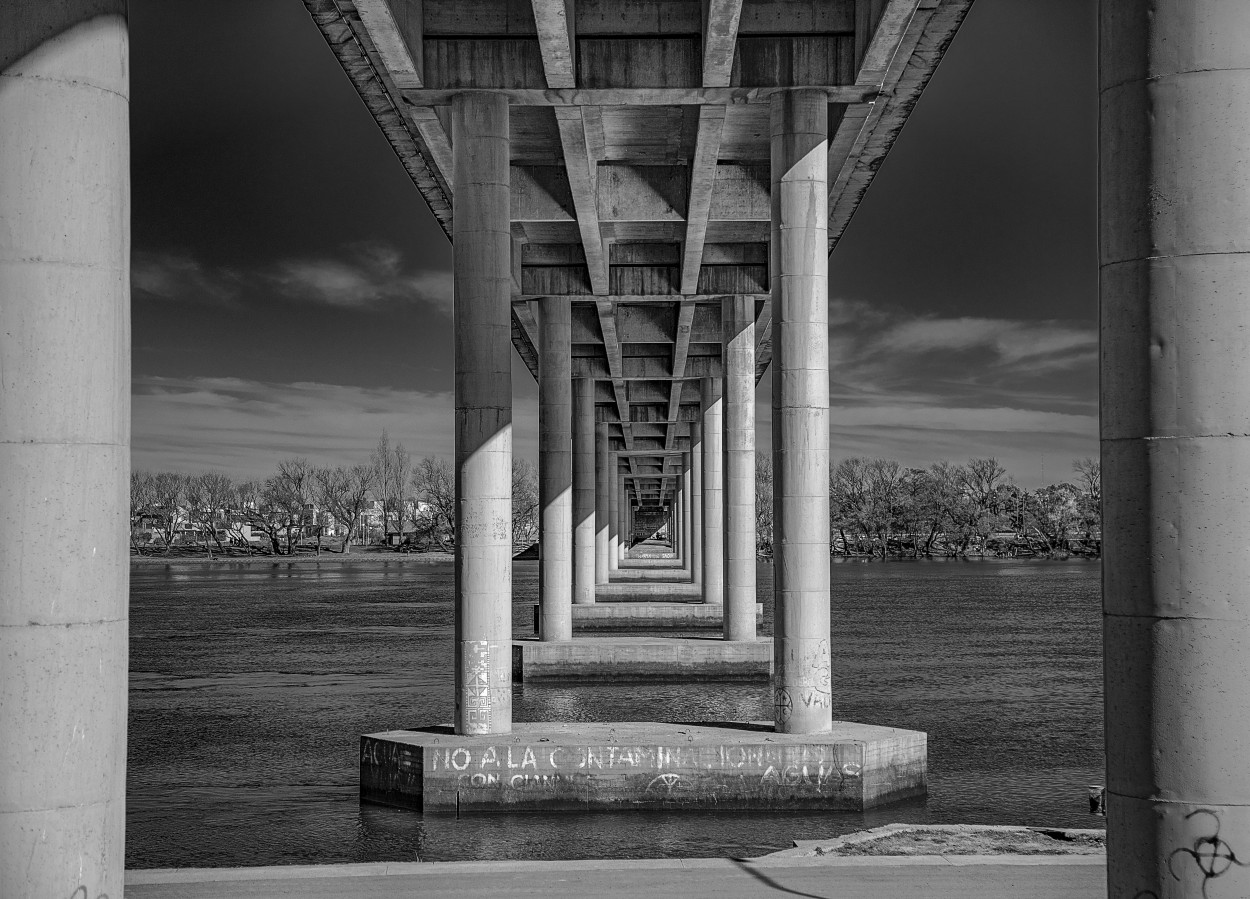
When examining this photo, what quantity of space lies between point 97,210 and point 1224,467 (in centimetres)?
611

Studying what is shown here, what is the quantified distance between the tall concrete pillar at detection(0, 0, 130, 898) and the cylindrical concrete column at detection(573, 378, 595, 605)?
1751 inches

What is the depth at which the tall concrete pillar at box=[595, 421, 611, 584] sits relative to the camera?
72.6m

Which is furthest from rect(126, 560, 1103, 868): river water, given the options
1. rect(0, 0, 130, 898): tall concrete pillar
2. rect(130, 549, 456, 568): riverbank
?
rect(130, 549, 456, 568): riverbank

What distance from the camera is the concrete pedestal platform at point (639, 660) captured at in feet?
119

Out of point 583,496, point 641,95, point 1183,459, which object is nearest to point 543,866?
point 1183,459

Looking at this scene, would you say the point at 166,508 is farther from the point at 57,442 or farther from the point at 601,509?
the point at 57,442

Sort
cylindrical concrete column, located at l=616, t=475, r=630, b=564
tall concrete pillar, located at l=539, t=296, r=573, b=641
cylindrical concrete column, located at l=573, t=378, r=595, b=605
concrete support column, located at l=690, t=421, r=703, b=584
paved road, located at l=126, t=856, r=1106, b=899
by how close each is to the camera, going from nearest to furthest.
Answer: paved road, located at l=126, t=856, r=1106, b=899, tall concrete pillar, located at l=539, t=296, r=573, b=641, cylindrical concrete column, located at l=573, t=378, r=595, b=605, concrete support column, located at l=690, t=421, r=703, b=584, cylindrical concrete column, located at l=616, t=475, r=630, b=564

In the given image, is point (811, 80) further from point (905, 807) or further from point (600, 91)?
point (905, 807)

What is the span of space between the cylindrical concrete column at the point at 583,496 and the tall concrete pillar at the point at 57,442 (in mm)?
44486

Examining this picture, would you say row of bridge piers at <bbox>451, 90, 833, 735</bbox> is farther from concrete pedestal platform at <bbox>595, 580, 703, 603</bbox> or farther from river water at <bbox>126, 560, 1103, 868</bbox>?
concrete pedestal platform at <bbox>595, 580, 703, 603</bbox>

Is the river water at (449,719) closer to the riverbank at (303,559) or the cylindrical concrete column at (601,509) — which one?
the cylindrical concrete column at (601,509)

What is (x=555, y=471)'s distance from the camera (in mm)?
41469

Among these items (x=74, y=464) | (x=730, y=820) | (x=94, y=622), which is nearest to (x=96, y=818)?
(x=94, y=622)

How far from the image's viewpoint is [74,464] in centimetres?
728
